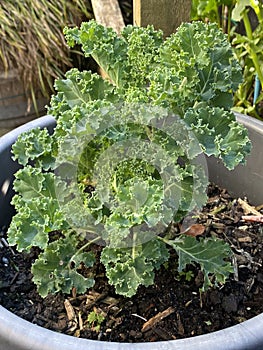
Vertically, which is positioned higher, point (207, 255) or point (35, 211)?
point (35, 211)

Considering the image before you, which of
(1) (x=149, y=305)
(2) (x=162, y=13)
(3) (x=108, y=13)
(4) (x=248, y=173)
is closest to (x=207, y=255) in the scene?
(1) (x=149, y=305)

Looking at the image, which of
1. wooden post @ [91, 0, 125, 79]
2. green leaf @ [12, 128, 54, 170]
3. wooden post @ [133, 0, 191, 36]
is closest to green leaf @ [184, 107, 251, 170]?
green leaf @ [12, 128, 54, 170]

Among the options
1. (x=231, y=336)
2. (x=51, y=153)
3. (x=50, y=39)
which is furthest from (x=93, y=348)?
(x=50, y=39)

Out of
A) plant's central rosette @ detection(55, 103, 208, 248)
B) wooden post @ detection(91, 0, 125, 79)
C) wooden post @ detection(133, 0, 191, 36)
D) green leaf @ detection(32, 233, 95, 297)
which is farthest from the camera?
wooden post @ detection(91, 0, 125, 79)

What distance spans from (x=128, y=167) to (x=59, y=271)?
279 mm

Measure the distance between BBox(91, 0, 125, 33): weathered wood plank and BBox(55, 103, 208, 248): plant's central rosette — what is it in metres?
0.92

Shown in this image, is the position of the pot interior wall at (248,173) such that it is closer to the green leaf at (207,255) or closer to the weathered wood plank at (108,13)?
the green leaf at (207,255)

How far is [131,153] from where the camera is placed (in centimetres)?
111

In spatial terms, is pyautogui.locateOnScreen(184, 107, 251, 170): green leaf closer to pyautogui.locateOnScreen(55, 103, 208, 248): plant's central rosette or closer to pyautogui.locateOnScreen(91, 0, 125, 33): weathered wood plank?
pyautogui.locateOnScreen(55, 103, 208, 248): plant's central rosette

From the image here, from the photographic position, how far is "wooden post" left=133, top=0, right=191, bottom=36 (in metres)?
1.71

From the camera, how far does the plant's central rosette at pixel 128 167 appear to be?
41.5 inches

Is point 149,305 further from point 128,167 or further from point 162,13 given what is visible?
point 162,13

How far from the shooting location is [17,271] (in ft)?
4.47

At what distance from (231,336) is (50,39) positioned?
177 centimetres
